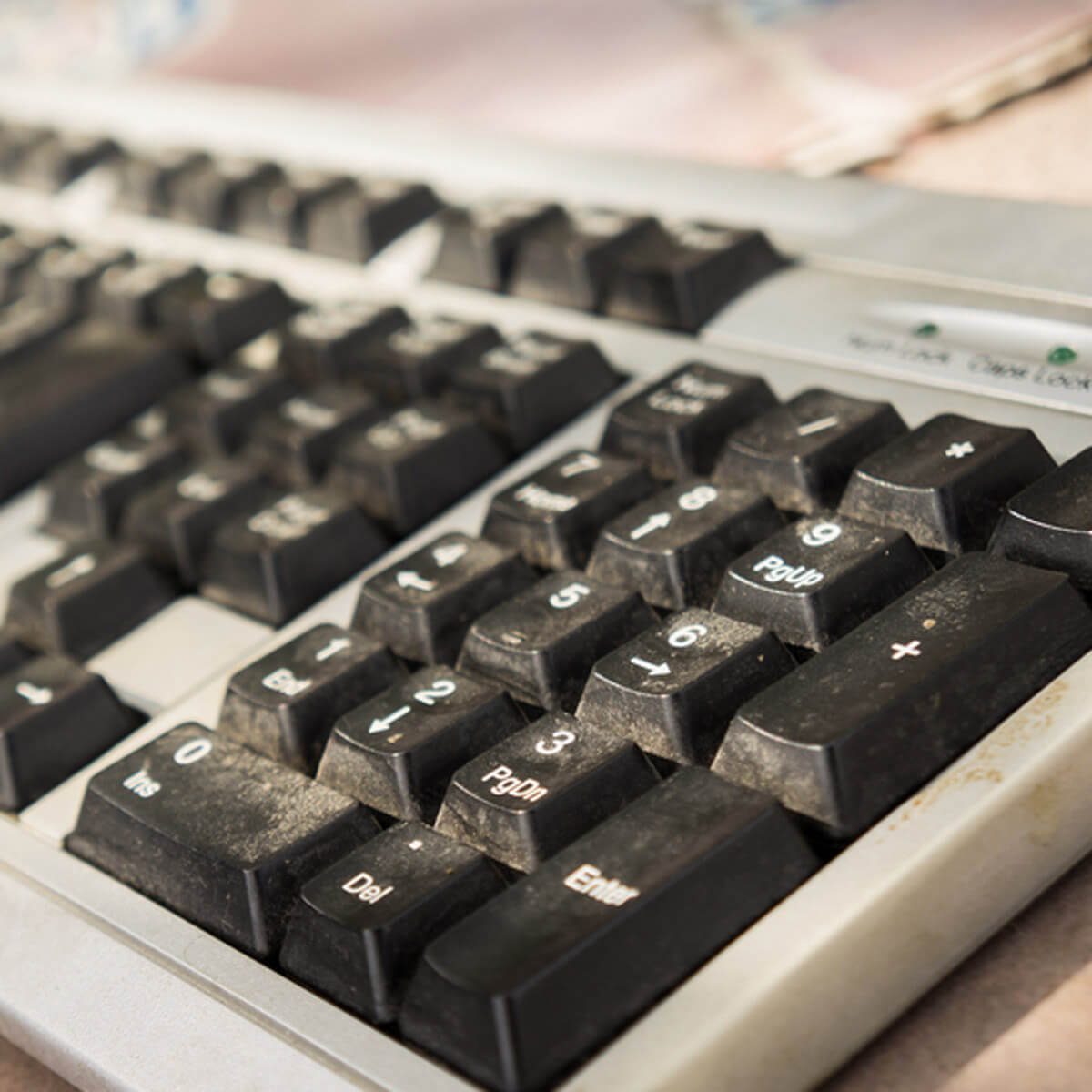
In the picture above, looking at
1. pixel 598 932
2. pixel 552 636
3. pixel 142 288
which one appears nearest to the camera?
pixel 598 932

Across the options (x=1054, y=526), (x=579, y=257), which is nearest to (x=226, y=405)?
(x=579, y=257)

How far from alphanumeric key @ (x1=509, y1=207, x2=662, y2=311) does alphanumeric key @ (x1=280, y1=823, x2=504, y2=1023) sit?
0.99ft

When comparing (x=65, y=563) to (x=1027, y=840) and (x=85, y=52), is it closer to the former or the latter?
(x=1027, y=840)

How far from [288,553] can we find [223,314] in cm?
21

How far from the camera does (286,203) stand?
76cm

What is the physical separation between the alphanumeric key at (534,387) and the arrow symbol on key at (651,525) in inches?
4.9

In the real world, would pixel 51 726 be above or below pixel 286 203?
below

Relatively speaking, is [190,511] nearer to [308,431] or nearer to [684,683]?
[308,431]

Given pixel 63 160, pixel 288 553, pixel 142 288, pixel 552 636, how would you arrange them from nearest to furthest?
pixel 552 636 → pixel 288 553 → pixel 142 288 → pixel 63 160

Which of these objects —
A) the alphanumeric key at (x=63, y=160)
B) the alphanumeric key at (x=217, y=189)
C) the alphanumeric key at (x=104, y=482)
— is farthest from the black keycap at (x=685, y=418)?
the alphanumeric key at (x=63, y=160)

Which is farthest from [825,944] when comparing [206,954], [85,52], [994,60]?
[85,52]

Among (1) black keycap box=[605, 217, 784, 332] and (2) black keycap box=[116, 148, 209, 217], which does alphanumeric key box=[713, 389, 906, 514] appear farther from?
(2) black keycap box=[116, 148, 209, 217]

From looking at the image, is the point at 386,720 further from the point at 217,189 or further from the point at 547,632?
the point at 217,189

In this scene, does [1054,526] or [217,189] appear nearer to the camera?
[1054,526]
